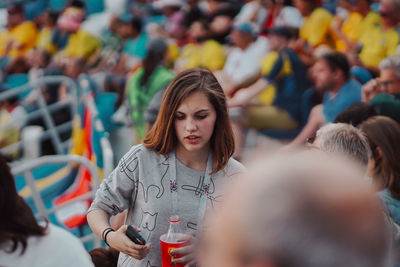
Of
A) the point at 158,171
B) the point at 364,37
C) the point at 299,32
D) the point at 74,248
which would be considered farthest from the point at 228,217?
the point at 299,32

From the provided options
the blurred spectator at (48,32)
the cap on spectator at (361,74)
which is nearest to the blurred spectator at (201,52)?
the cap on spectator at (361,74)

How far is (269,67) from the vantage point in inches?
203

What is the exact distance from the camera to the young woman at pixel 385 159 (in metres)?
2.20

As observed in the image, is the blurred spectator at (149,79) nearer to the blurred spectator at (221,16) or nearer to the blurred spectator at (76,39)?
the blurred spectator at (221,16)

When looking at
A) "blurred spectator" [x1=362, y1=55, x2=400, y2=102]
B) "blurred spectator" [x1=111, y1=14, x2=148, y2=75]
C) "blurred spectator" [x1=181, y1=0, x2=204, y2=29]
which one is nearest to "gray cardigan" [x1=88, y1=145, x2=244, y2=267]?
"blurred spectator" [x1=362, y1=55, x2=400, y2=102]

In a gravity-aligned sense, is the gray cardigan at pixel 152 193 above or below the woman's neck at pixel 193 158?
below

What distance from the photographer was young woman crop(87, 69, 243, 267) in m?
1.65

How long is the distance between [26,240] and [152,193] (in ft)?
1.61

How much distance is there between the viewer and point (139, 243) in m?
1.49

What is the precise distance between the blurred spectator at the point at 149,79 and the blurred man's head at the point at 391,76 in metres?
1.95

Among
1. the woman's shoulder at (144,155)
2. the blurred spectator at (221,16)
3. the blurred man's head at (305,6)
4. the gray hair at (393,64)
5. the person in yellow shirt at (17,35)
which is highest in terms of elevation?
the woman's shoulder at (144,155)

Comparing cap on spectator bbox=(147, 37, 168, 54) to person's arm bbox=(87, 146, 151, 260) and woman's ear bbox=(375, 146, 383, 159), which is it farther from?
person's arm bbox=(87, 146, 151, 260)

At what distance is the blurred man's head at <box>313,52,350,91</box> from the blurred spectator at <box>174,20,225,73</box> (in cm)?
290

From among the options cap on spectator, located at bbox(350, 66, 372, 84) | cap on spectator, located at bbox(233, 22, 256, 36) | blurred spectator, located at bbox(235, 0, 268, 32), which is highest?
cap on spectator, located at bbox(350, 66, 372, 84)
